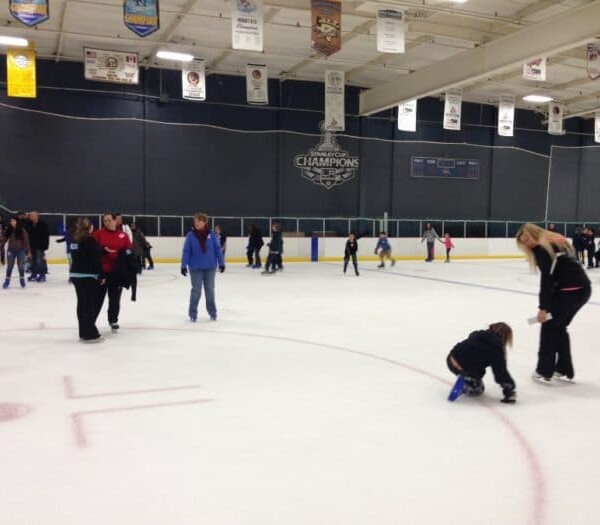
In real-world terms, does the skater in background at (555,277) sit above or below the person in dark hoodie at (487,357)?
above

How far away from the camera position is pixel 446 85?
16656 mm

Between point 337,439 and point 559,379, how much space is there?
2.36 metres

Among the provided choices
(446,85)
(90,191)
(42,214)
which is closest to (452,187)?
(446,85)

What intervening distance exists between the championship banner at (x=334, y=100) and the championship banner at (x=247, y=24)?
7348 mm

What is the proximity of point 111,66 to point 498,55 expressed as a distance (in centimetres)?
1000

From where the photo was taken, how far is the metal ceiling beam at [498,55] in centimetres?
1230

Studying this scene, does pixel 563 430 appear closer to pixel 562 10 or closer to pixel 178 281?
pixel 178 281

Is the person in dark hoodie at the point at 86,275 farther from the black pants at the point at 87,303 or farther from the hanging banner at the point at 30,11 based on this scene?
the hanging banner at the point at 30,11

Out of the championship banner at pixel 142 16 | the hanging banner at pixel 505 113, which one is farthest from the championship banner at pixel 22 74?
the hanging banner at pixel 505 113

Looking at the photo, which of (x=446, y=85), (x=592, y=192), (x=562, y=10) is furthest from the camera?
(x=592, y=192)

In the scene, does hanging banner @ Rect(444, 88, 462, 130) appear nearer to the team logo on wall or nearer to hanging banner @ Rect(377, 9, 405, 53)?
the team logo on wall

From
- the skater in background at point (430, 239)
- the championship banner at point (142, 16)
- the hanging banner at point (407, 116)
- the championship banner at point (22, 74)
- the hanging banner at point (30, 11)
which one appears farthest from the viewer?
the skater in background at point (430, 239)

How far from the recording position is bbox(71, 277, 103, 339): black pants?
5.83 metres

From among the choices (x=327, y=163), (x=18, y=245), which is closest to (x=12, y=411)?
(x=18, y=245)
